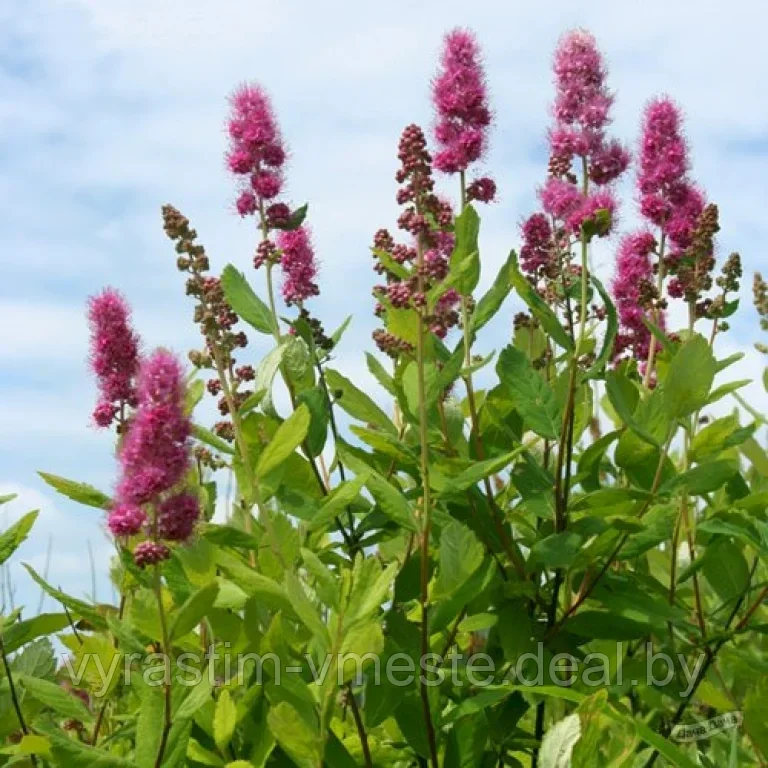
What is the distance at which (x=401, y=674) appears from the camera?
230cm

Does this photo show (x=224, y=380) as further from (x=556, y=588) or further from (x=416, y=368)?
(x=556, y=588)

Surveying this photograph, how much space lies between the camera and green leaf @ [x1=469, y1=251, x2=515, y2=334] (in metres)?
2.60

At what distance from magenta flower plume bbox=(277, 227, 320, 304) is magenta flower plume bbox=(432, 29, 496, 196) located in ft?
1.12

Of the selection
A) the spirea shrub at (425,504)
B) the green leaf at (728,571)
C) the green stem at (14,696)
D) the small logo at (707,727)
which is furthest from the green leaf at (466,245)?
the green stem at (14,696)

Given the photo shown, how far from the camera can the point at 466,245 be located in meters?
2.42

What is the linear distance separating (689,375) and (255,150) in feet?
3.35

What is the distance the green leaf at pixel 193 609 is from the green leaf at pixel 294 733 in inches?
7.5

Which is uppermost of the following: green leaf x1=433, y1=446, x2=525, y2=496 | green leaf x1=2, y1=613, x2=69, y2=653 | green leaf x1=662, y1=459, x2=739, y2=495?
green leaf x1=662, y1=459, x2=739, y2=495

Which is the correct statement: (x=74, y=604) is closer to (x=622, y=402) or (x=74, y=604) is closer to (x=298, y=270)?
(x=298, y=270)

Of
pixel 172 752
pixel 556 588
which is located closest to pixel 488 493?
pixel 556 588

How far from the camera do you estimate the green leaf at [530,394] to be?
2477 millimetres

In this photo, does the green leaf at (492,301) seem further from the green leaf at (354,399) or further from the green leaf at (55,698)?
the green leaf at (55,698)

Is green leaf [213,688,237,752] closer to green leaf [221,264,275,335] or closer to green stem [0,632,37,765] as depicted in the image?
green stem [0,632,37,765]

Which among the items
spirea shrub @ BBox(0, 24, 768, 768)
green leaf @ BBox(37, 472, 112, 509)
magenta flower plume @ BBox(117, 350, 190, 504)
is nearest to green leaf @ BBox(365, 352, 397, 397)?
spirea shrub @ BBox(0, 24, 768, 768)
